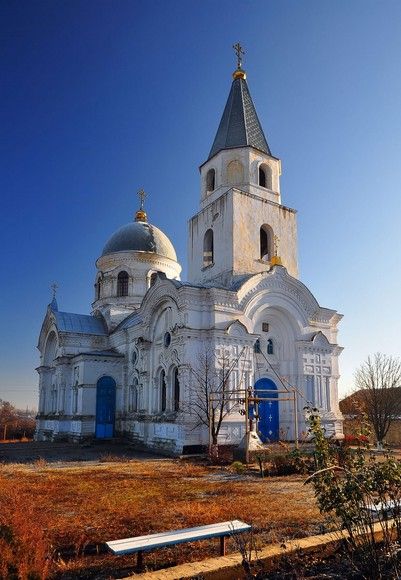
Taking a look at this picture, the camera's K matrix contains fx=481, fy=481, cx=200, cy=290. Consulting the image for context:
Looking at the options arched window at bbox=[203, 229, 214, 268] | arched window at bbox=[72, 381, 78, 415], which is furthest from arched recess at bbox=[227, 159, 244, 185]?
arched window at bbox=[72, 381, 78, 415]

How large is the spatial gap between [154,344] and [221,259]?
5.29m

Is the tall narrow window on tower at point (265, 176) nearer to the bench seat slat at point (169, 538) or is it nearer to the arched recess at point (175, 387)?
the arched recess at point (175, 387)

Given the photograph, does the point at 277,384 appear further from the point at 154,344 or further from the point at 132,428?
the point at 132,428

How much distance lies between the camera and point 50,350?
3422 cm

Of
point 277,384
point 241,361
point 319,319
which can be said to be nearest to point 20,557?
point 241,361

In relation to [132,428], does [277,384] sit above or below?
above

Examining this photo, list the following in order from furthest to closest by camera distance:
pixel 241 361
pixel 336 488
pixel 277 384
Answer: pixel 277 384 → pixel 241 361 → pixel 336 488

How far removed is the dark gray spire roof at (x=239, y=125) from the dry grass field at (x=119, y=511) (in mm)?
Result: 16709

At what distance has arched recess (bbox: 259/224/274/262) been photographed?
24.6 meters

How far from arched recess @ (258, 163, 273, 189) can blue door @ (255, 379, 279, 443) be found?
10168 millimetres

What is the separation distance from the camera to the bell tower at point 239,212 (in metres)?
23.2

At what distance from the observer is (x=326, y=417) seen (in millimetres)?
22703

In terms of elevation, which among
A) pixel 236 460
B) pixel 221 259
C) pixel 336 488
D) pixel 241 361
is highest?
pixel 221 259

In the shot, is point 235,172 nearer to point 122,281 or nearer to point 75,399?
point 122,281
